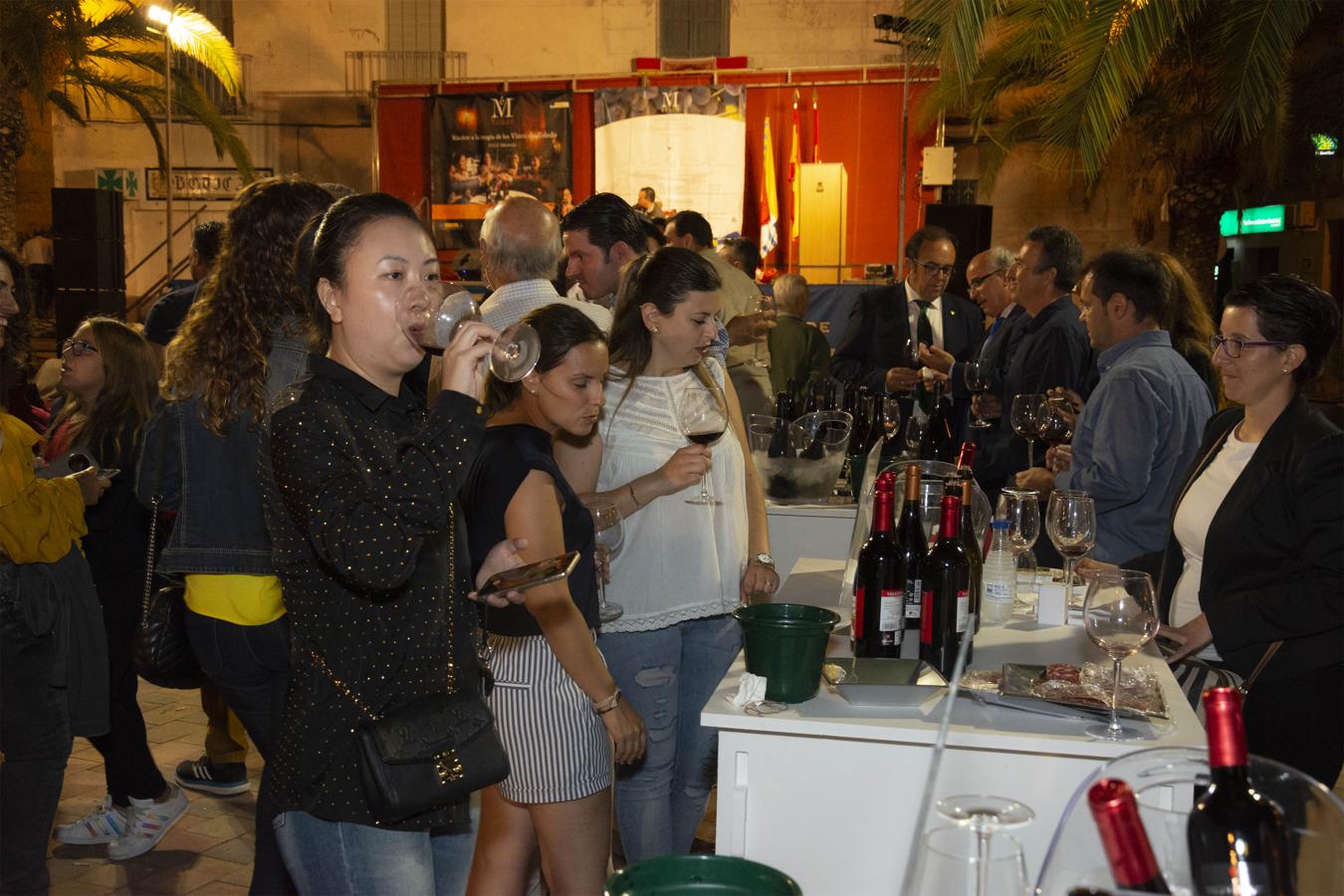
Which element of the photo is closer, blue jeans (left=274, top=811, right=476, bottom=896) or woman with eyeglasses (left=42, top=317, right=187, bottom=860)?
blue jeans (left=274, top=811, right=476, bottom=896)

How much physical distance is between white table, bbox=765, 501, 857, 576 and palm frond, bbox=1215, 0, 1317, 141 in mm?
3572

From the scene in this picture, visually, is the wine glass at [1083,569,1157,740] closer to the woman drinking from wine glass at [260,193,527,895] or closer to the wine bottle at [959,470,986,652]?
the wine bottle at [959,470,986,652]

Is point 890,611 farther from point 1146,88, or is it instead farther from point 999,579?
point 1146,88

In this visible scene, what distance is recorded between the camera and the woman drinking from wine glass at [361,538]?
151cm

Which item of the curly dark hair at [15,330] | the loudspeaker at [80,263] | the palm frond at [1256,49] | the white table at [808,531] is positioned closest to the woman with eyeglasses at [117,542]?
the curly dark hair at [15,330]

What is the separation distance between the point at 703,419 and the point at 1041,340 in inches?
90.9

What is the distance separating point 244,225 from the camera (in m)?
2.28

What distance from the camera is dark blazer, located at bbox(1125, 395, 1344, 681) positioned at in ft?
8.18

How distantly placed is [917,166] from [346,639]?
13439 mm

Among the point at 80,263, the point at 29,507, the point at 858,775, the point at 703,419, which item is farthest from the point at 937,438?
the point at 80,263

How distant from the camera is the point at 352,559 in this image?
1468 mm

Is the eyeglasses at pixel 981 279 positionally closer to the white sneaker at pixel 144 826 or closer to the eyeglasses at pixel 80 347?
the eyeglasses at pixel 80 347

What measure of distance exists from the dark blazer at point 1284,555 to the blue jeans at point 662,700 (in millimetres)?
1110

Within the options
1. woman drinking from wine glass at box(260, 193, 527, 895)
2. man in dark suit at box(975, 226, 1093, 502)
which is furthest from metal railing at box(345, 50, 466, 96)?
woman drinking from wine glass at box(260, 193, 527, 895)
